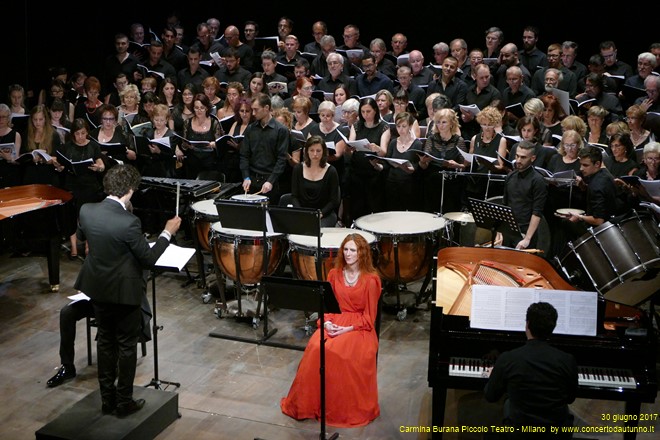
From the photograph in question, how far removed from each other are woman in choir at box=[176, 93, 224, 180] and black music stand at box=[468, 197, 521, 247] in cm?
361

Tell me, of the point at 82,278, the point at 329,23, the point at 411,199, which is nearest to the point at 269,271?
the point at 411,199

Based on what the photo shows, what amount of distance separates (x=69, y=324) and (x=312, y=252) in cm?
191

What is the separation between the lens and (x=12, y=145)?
8305 millimetres

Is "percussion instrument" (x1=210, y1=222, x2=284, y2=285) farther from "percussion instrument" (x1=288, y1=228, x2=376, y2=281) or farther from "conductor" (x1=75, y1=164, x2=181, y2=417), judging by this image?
"conductor" (x1=75, y1=164, x2=181, y2=417)

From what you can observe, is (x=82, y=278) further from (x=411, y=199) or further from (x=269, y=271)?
(x=411, y=199)

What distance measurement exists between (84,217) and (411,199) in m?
4.06

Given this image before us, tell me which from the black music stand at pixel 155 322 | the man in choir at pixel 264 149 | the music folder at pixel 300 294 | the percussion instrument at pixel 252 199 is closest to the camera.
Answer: the music folder at pixel 300 294

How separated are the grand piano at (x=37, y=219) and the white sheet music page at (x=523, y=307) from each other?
406 cm

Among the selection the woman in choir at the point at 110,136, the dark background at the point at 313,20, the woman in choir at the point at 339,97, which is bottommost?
the woman in choir at the point at 110,136

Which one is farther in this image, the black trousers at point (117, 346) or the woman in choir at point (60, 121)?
the woman in choir at point (60, 121)

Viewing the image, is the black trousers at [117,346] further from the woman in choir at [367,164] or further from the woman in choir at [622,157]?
the woman in choir at [622,157]

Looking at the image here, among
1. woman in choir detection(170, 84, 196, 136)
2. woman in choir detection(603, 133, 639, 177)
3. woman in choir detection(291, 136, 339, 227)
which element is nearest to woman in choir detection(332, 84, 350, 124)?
→ woman in choir detection(291, 136, 339, 227)

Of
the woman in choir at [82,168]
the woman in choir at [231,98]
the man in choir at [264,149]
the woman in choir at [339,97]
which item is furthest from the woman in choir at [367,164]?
the woman in choir at [82,168]

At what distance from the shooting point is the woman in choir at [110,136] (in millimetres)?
8539
